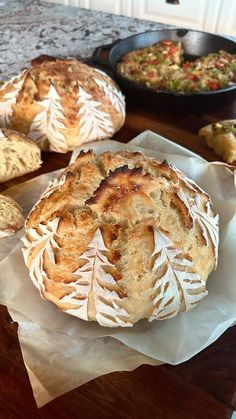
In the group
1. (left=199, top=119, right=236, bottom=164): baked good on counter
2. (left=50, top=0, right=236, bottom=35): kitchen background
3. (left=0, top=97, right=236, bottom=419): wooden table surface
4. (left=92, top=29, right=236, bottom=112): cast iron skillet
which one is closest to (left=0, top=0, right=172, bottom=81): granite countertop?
(left=92, top=29, right=236, bottom=112): cast iron skillet

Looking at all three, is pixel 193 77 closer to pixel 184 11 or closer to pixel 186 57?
pixel 186 57

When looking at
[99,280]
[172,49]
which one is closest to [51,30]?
[172,49]

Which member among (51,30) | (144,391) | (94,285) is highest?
(51,30)

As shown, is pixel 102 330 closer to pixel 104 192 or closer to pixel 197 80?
pixel 104 192

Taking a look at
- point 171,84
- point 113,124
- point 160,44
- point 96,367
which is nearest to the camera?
point 96,367

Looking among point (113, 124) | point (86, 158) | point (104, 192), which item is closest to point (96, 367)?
point (104, 192)

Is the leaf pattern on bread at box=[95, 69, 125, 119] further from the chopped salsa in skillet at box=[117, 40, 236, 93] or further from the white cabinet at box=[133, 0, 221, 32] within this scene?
the white cabinet at box=[133, 0, 221, 32]
